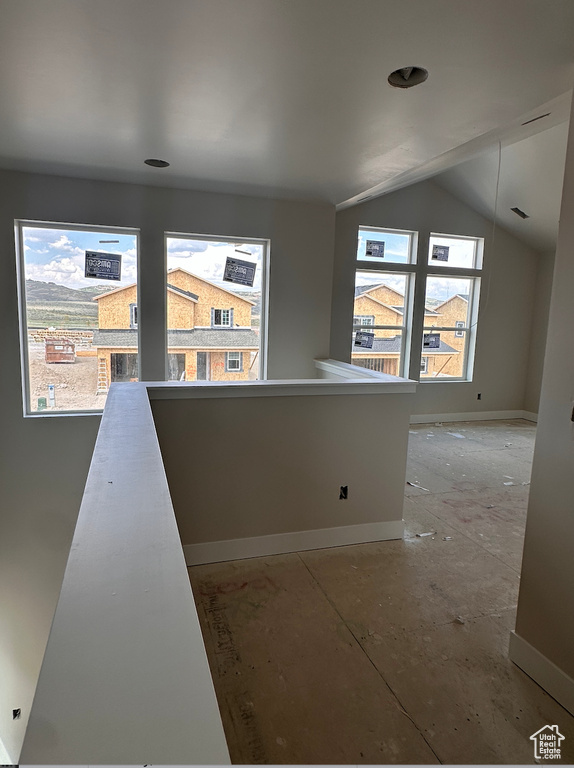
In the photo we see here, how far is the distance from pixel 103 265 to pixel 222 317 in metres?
1.19

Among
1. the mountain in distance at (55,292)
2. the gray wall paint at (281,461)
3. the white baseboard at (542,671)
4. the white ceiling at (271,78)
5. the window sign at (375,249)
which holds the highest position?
the white ceiling at (271,78)

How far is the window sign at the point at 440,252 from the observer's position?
20.6ft

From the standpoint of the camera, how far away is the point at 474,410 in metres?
6.81

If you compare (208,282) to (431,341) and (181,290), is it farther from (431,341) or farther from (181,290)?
(431,341)

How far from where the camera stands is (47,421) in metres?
4.08

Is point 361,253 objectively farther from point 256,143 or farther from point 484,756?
point 484,756

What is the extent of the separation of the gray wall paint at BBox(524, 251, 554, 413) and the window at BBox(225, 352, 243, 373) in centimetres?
439

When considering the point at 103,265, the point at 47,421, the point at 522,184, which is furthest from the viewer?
the point at 522,184

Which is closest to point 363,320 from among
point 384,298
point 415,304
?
point 384,298

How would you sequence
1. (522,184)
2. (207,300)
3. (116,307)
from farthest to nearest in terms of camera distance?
1. (522,184)
2. (207,300)
3. (116,307)

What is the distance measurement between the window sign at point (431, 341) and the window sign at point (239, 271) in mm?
2847

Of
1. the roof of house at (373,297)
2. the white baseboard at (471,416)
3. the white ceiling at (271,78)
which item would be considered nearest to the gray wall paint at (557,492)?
the white ceiling at (271,78)

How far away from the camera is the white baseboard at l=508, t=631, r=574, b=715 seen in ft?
5.85

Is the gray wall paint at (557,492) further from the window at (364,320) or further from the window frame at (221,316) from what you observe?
the window at (364,320)
